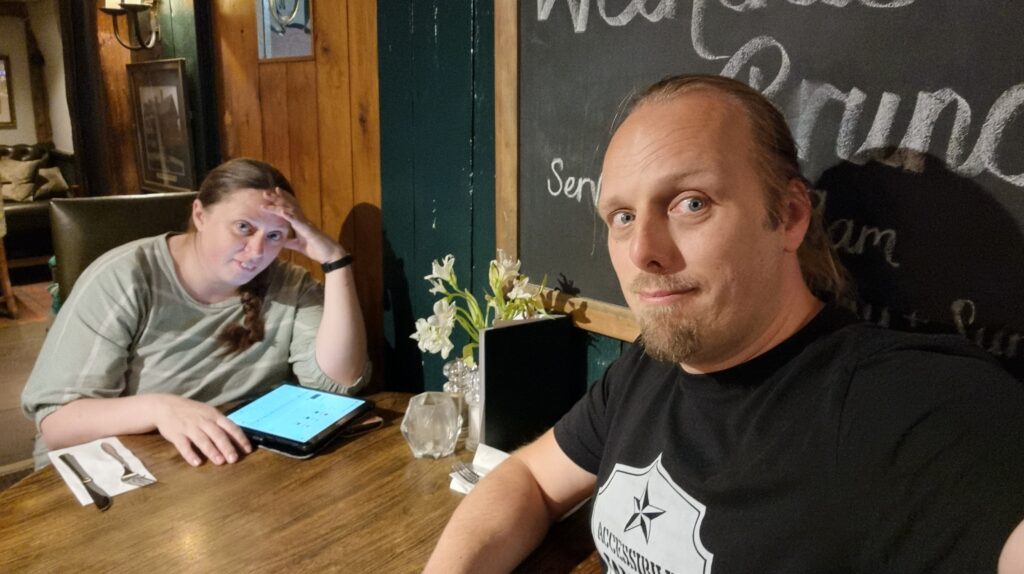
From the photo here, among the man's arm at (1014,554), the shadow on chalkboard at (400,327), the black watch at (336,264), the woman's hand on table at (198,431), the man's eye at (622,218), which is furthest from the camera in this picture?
the shadow on chalkboard at (400,327)

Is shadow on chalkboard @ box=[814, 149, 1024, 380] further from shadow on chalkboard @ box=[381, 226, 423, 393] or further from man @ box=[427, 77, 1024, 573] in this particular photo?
shadow on chalkboard @ box=[381, 226, 423, 393]

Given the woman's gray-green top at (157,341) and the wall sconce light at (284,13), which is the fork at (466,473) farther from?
the wall sconce light at (284,13)

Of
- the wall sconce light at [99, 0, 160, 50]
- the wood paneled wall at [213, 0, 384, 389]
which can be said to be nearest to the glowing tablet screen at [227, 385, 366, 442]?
the wood paneled wall at [213, 0, 384, 389]

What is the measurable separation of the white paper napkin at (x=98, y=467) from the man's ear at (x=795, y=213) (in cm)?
106

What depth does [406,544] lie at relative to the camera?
1.01 meters

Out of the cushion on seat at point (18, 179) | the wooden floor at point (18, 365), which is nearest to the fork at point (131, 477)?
the wooden floor at point (18, 365)

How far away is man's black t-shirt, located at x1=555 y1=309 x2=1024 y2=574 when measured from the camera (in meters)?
0.60

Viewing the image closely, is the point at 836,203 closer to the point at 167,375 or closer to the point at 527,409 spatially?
the point at 527,409

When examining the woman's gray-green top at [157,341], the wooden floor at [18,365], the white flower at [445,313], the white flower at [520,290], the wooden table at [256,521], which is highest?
the white flower at [520,290]

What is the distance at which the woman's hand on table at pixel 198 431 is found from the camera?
121 centimetres

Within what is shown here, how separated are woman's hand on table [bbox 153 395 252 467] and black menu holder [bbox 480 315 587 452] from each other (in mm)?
451

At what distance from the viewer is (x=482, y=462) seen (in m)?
1.19

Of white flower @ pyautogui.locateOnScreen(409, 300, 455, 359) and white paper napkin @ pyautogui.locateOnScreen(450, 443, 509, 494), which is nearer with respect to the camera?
white paper napkin @ pyautogui.locateOnScreen(450, 443, 509, 494)

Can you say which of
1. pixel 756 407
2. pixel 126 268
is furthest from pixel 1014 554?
pixel 126 268
